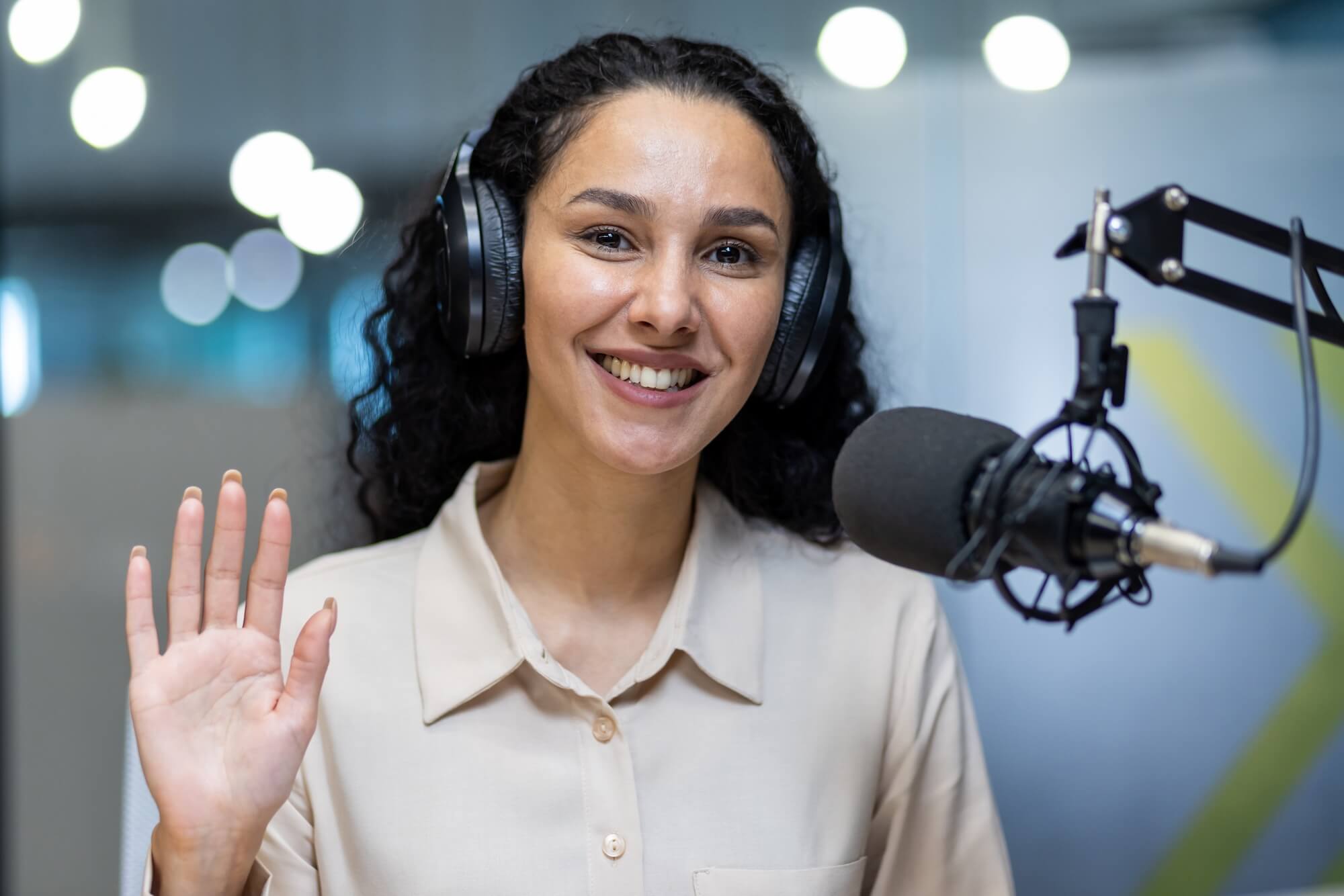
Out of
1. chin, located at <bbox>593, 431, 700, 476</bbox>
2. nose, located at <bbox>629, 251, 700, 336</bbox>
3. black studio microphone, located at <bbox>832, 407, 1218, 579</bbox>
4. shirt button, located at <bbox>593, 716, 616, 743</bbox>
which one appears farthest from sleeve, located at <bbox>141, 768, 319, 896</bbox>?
black studio microphone, located at <bbox>832, 407, 1218, 579</bbox>

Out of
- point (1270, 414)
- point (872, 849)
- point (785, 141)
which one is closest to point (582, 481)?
point (785, 141)

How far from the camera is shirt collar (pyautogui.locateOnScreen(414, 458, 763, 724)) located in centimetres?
132

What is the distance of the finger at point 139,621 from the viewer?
1.05m

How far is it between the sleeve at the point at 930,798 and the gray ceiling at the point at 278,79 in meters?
1.23

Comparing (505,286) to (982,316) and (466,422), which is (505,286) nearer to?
(466,422)

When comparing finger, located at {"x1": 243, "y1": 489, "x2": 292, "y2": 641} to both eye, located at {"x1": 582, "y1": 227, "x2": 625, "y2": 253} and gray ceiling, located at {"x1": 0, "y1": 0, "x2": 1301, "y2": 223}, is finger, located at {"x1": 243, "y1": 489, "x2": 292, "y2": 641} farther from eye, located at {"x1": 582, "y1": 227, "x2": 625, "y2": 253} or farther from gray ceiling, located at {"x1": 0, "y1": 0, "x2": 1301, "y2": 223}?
gray ceiling, located at {"x1": 0, "y1": 0, "x2": 1301, "y2": 223}

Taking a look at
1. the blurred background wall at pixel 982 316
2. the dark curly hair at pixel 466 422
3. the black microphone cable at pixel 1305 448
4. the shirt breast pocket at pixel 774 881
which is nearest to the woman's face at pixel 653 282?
the dark curly hair at pixel 466 422

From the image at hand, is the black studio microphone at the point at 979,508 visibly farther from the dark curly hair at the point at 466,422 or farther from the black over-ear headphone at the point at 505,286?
the dark curly hair at the point at 466,422

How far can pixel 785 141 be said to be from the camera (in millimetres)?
1413

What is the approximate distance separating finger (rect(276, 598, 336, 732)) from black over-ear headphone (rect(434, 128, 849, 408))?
38 centimetres

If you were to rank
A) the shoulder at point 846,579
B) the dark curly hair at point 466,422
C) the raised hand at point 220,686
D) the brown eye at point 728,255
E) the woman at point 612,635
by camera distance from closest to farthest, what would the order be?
the raised hand at point 220,686, the woman at point 612,635, the brown eye at point 728,255, the shoulder at point 846,579, the dark curly hair at point 466,422

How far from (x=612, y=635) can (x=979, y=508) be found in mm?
727

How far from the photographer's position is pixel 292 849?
1.27 m

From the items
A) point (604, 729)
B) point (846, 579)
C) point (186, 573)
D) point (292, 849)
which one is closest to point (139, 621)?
point (186, 573)
